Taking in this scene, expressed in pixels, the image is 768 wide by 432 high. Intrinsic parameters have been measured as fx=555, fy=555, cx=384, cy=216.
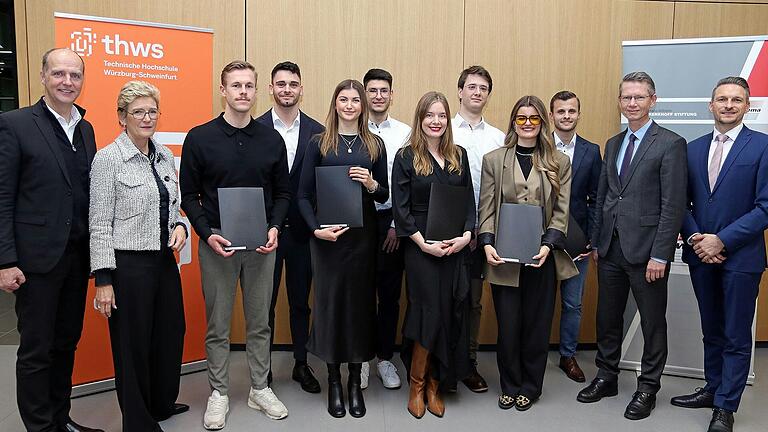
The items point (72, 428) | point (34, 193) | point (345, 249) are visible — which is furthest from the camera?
point (345, 249)

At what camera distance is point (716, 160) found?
3158mm

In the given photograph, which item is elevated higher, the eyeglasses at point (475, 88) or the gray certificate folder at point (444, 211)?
the eyeglasses at point (475, 88)

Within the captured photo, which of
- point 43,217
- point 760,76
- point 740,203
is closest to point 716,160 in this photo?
point 740,203

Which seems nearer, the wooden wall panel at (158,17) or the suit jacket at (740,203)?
the suit jacket at (740,203)

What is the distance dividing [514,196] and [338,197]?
3.36 ft

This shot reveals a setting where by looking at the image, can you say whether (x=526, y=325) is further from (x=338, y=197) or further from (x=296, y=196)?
(x=296, y=196)

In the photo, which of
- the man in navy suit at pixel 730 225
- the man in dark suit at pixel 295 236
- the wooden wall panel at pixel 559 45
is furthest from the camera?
the wooden wall panel at pixel 559 45

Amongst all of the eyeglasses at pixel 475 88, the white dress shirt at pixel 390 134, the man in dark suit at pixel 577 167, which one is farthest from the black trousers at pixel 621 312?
the white dress shirt at pixel 390 134

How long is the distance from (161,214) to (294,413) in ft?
4.59

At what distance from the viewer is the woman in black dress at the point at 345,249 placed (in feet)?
10.2

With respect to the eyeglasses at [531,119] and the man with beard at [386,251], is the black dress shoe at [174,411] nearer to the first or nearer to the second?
the man with beard at [386,251]

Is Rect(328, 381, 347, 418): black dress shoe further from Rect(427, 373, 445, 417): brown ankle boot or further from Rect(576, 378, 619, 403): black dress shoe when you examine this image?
Rect(576, 378, 619, 403): black dress shoe

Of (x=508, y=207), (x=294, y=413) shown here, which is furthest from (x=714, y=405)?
(x=294, y=413)

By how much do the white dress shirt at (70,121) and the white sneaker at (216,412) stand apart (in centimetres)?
154
